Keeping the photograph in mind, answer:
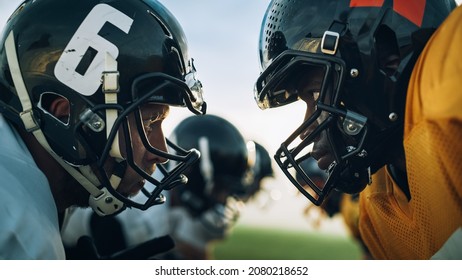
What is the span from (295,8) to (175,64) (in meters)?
0.38

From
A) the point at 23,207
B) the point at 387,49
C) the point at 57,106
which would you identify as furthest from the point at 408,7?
the point at 23,207

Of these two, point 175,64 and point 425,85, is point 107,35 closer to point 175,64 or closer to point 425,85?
point 175,64

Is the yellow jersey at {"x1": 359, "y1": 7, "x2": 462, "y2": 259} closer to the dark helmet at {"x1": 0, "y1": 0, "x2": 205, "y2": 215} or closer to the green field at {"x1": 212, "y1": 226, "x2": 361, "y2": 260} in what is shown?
the dark helmet at {"x1": 0, "y1": 0, "x2": 205, "y2": 215}

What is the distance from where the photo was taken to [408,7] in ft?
5.83

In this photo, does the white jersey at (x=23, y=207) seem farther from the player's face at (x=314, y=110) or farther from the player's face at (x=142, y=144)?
the player's face at (x=314, y=110)

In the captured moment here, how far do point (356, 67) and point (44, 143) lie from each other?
878mm

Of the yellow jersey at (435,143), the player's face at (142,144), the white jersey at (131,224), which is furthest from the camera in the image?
the white jersey at (131,224)

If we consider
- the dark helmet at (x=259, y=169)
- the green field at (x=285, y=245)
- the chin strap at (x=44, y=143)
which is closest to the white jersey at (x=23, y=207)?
the chin strap at (x=44, y=143)

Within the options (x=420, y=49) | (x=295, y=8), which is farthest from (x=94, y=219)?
(x=420, y=49)

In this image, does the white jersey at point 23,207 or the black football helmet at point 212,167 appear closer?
the white jersey at point 23,207

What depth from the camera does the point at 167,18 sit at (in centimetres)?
195

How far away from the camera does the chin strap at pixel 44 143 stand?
70.7 inches

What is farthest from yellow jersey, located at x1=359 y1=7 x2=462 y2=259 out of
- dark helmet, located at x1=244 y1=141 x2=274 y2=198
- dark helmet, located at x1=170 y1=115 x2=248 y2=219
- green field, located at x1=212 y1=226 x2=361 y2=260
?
green field, located at x1=212 y1=226 x2=361 y2=260

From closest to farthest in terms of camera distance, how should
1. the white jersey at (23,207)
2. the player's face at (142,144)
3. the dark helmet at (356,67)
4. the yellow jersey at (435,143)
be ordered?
the yellow jersey at (435,143) → the white jersey at (23,207) → the dark helmet at (356,67) → the player's face at (142,144)
